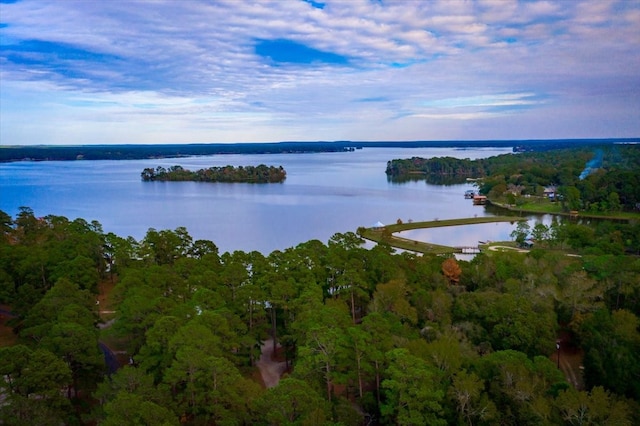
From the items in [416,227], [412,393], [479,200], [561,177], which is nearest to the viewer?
[412,393]

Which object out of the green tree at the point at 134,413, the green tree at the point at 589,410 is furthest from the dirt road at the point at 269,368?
the green tree at the point at 589,410

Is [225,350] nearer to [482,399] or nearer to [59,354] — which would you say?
[59,354]

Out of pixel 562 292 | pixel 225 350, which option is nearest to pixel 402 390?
pixel 225 350

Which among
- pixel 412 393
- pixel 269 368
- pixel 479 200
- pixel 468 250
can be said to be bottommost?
pixel 269 368

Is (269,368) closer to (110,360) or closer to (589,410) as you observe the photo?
(110,360)

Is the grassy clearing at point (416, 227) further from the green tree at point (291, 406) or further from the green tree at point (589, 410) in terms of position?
the green tree at point (291, 406)

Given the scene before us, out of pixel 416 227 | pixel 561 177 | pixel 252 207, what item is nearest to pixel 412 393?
pixel 416 227

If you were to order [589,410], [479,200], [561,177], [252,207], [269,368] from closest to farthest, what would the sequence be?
[589,410]
[269,368]
[252,207]
[479,200]
[561,177]
